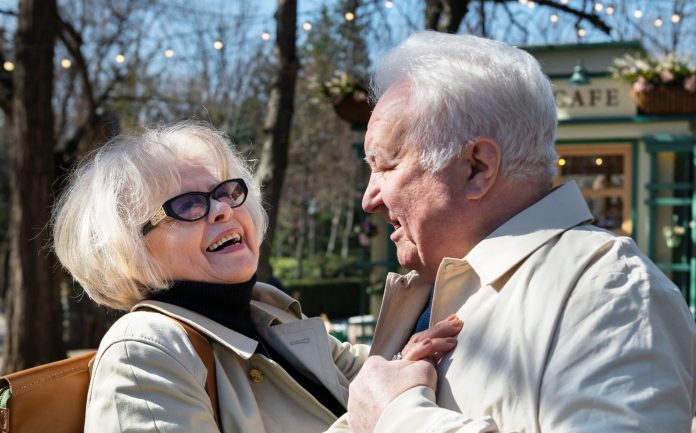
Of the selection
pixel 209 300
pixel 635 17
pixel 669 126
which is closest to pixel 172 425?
pixel 209 300

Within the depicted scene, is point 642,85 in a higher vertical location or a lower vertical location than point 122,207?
lower

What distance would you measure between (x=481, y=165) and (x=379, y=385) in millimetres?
456

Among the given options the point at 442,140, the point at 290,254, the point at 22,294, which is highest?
the point at 442,140

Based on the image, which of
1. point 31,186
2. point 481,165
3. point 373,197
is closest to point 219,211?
point 373,197

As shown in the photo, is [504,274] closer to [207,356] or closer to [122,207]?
[207,356]

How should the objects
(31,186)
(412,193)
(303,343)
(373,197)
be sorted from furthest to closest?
1. (31,186)
2. (303,343)
3. (373,197)
4. (412,193)

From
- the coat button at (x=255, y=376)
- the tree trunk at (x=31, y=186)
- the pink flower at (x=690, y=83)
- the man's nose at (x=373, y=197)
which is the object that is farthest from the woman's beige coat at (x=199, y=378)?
the pink flower at (x=690, y=83)

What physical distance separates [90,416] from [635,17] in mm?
10117

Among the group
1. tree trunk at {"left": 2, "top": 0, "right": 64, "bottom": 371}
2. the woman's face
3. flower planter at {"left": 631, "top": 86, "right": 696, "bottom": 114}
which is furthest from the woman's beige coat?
flower planter at {"left": 631, "top": 86, "right": 696, "bottom": 114}

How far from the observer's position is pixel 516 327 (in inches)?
61.0

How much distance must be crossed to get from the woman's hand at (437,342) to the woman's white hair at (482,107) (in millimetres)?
298

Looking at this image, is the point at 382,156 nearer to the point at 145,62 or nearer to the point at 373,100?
the point at 373,100

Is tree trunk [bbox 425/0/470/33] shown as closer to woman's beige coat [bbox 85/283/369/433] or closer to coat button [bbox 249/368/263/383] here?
woman's beige coat [bbox 85/283/369/433]

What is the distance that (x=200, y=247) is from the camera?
2.33 meters
